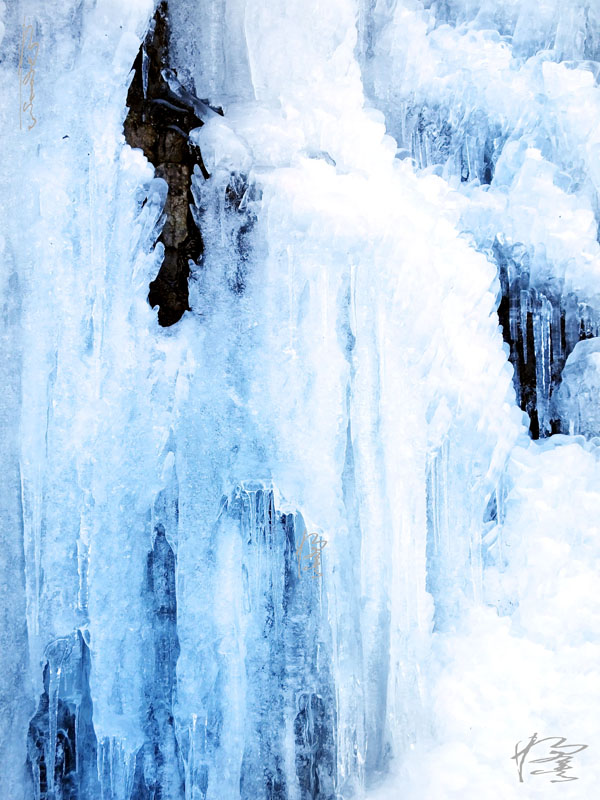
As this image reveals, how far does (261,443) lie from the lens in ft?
10.6

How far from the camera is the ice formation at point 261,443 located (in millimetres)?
2961

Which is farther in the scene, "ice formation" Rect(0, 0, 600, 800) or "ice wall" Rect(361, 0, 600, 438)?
"ice wall" Rect(361, 0, 600, 438)

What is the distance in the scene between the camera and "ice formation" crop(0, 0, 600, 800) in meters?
2.96

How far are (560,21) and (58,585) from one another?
3.56 meters

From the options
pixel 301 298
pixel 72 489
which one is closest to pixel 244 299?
pixel 301 298

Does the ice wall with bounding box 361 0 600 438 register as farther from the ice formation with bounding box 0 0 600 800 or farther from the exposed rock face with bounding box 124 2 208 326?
the exposed rock face with bounding box 124 2 208 326

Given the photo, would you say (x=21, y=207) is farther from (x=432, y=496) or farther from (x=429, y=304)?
(x=432, y=496)
